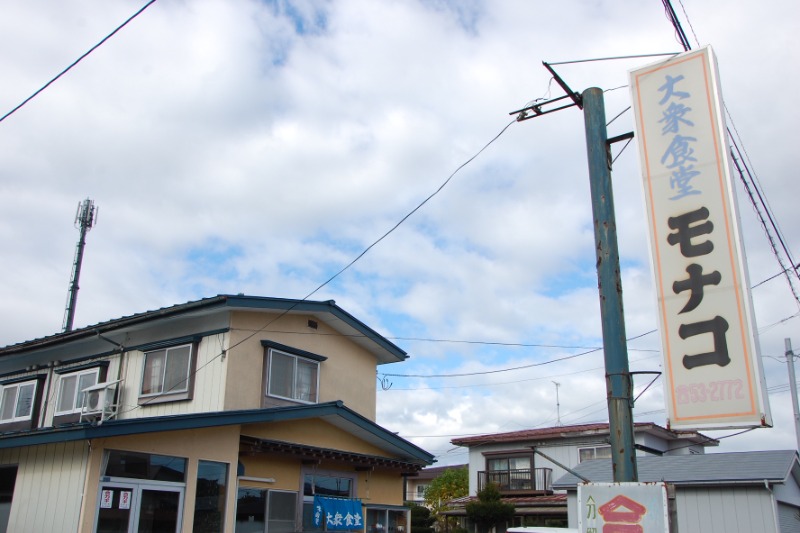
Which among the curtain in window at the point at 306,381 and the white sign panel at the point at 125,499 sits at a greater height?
the curtain in window at the point at 306,381

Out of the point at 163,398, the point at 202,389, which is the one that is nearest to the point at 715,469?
the point at 202,389

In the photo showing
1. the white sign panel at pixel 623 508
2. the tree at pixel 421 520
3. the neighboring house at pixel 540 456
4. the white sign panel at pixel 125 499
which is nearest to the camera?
the white sign panel at pixel 623 508

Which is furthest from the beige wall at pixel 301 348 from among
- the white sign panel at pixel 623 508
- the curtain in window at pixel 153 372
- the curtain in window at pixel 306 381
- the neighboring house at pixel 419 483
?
the neighboring house at pixel 419 483

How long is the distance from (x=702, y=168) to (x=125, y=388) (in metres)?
15.1

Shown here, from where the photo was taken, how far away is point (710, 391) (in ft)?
18.1

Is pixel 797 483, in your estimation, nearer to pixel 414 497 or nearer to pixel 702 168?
pixel 702 168

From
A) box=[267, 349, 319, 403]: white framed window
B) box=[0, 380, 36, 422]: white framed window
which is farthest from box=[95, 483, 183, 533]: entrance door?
box=[0, 380, 36, 422]: white framed window

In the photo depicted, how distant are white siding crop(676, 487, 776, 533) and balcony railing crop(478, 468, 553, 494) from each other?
47.3 ft

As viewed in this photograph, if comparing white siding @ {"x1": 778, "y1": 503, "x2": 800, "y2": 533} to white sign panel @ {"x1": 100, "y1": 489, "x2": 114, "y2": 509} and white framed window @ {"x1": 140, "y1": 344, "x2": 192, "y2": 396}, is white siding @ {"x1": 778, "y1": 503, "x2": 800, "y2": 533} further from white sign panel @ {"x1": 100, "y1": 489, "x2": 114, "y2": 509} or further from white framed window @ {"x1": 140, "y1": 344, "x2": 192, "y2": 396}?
white sign panel @ {"x1": 100, "y1": 489, "x2": 114, "y2": 509}

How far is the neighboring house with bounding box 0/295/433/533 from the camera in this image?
38.4ft

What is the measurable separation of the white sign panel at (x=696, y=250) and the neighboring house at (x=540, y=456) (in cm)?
2311

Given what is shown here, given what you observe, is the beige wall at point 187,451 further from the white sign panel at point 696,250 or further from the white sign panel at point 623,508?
the white sign panel at point 696,250

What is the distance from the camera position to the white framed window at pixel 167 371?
16047 millimetres

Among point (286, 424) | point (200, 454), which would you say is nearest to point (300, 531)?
point (286, 424)
